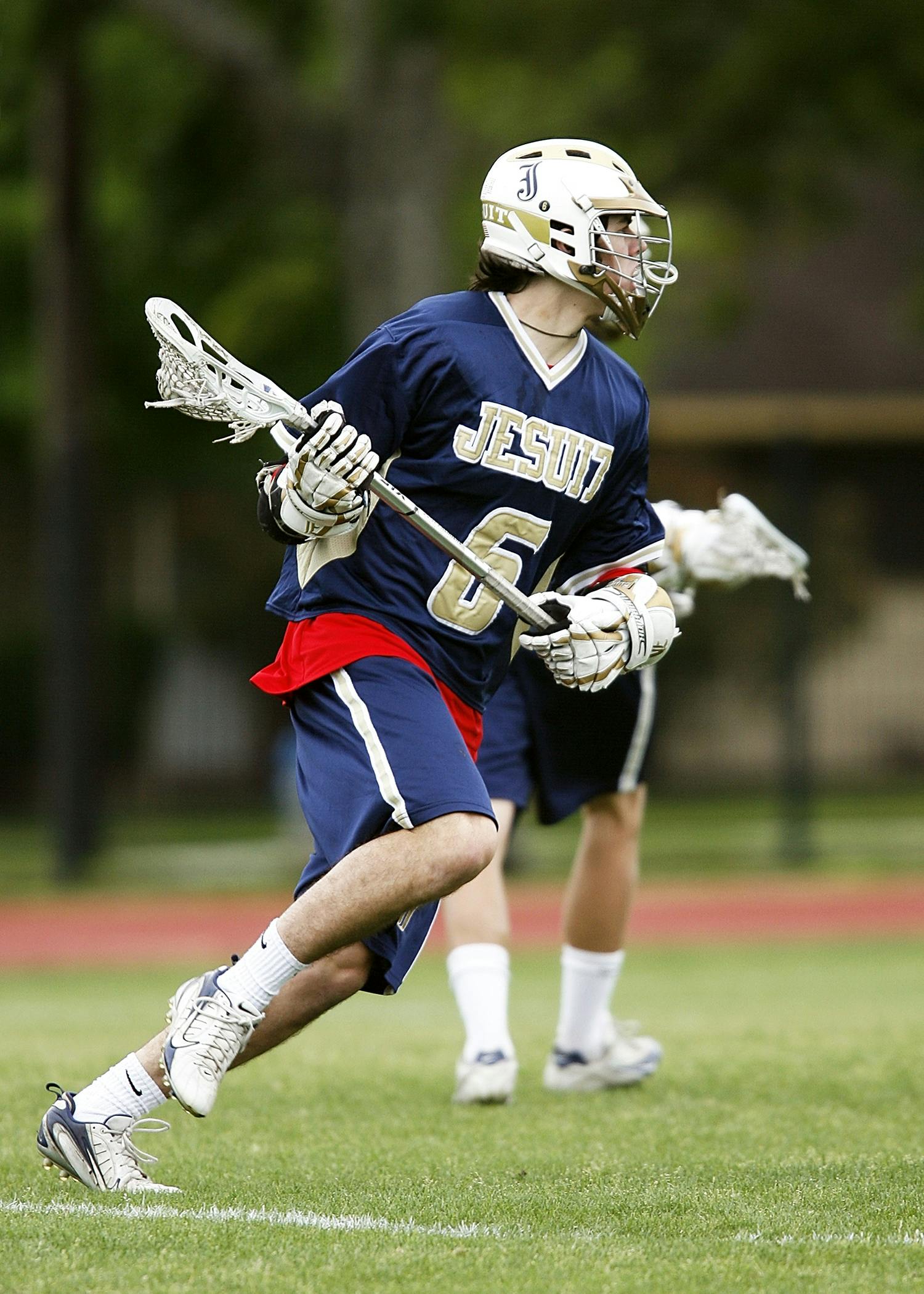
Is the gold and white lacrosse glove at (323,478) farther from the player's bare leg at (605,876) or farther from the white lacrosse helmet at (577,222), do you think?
the player's bare leg at (605,876)

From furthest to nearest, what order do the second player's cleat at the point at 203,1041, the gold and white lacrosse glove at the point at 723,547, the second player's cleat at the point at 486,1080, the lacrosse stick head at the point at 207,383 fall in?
the gold and white lacrosse glove at the point at 723,547, the second player's cleat at the point at 486,1080, the lacrosse stick head at the point at 207,383, the second player's cleat at the point at 203,1041

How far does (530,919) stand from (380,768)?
7.75m

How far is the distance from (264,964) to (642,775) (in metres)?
1.99

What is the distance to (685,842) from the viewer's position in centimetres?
1611

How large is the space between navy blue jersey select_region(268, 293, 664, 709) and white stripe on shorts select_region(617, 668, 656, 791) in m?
1.25

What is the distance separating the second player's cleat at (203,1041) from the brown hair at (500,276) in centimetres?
173

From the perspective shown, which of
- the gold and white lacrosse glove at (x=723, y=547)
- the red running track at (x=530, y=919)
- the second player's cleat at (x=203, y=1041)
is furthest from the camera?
the red running track at (x=530, y=919)

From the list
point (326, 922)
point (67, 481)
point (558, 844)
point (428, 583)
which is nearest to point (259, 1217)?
point (326, 922)

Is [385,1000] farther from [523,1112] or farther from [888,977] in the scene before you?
[523,1112]

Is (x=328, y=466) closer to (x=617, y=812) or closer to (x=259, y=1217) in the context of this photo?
(x=259, y=1217)

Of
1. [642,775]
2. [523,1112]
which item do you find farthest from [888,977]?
[523,1112]

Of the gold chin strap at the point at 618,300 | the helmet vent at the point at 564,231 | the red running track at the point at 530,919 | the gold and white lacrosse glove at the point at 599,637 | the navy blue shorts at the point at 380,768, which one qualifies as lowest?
the red running track at the point at 530,919

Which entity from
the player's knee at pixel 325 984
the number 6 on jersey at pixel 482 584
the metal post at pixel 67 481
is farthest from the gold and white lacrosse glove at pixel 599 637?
the metal post at pixel 67 481

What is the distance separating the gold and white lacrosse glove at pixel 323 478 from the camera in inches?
155
